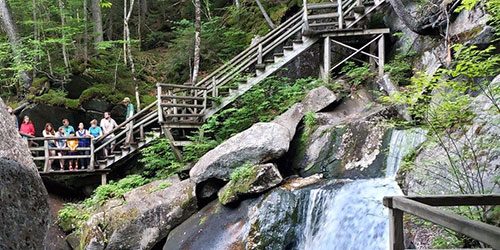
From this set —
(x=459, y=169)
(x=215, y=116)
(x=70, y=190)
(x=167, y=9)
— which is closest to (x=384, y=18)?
(x=215, y=116)

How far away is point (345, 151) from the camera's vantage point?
912 cm

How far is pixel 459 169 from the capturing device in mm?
5387

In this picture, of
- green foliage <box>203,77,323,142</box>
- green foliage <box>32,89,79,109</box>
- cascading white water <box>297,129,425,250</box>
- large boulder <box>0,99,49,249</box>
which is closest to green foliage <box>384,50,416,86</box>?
green foliage <box>203,77,323,142</box>

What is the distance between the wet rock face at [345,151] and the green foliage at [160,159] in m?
3.95

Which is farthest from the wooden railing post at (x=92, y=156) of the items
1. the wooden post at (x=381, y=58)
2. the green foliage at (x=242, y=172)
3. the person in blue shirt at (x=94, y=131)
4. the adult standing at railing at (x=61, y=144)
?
the wooden post at (x=381, y=58)

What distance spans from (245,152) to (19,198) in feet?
23.0

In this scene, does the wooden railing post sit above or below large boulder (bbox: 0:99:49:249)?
below

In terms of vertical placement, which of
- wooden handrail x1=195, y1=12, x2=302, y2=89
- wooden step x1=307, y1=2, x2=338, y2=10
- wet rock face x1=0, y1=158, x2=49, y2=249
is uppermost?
wooden step x1=307, y1=2, x2=338, y2=10

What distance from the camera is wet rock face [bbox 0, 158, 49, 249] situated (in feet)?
6.98

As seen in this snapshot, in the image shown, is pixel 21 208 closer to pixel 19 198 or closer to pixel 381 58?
pixel 19 198

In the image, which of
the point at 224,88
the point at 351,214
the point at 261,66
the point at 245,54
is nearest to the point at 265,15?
the point at 245,54

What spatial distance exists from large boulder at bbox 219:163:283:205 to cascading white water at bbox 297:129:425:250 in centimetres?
99

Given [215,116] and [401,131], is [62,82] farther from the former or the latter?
[401,131]

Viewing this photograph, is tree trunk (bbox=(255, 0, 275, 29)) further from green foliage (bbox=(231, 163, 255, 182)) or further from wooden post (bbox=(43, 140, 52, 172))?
wooden post (bbox=(43, 140, 52, 172))
